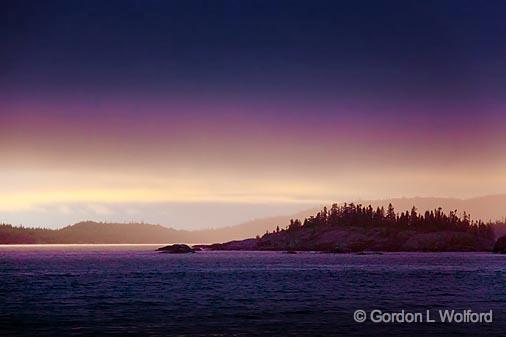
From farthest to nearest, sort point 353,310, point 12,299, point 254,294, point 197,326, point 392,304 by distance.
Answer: point 254,294 < point 12,299 < point 392,304 < point 353,310 < point 197,326

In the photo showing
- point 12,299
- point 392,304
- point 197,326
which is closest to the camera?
point 197,326

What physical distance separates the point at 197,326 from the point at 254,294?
37.8 metres

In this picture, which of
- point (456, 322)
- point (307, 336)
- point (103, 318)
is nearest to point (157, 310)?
point (103, 318)

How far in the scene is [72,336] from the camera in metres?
56.2

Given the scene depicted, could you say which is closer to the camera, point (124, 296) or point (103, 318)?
point (103, 318)

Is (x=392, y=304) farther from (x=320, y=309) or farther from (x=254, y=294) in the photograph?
(x=254, y=294)

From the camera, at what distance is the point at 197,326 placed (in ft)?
204

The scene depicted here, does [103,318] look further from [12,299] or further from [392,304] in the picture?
[392,304]

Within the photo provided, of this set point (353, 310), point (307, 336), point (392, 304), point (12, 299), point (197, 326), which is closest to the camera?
point (307, 336)

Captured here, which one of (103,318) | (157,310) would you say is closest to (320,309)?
(157,310)

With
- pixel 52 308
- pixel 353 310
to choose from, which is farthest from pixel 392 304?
pixel 52 308

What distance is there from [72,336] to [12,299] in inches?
1616

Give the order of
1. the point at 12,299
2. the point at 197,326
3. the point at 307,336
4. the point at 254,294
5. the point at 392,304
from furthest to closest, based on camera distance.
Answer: the point at 254,294 → the point at 12,299 → the point at 392,304 → the point at 197,326 → the point at 307,336

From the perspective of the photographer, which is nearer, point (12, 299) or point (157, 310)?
point (157, 310)
